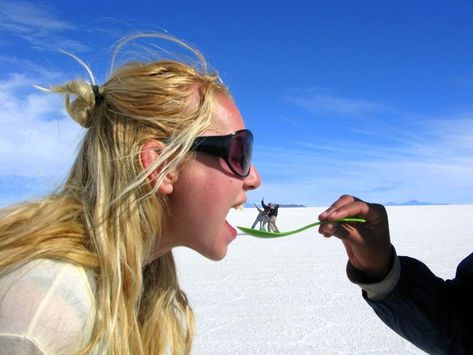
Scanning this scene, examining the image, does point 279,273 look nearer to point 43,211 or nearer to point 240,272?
point 240,272

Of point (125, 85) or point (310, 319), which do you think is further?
point (310, 319)

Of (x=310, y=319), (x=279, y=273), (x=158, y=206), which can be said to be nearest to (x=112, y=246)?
(x=158, y=206)

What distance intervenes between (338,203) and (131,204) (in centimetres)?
73

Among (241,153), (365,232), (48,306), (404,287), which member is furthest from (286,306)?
(48,306)

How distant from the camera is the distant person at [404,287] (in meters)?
1.69

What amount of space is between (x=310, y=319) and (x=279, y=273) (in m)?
2.97

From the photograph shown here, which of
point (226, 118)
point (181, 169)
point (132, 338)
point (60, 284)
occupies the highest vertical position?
point (226, 118)

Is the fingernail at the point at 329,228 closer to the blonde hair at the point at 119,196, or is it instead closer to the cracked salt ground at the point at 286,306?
the blonde hair at the point at 119,196

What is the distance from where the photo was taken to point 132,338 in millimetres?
1524

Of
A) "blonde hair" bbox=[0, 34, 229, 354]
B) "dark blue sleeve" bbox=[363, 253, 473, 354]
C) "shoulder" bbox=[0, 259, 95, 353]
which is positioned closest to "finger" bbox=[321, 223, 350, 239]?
"dark blue sleeve" bbox=[363, 253, 473, 354]

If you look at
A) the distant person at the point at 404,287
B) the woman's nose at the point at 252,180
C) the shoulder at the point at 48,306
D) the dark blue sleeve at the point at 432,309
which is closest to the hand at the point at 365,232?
the distant person at the point at 404,287

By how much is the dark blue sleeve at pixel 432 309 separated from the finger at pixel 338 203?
0.35 m

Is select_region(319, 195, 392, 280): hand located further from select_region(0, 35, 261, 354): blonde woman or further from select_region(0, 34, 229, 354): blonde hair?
select_region(0, 34, 229, 354): blonde hair

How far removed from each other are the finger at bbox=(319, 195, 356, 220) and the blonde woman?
0.30 m
